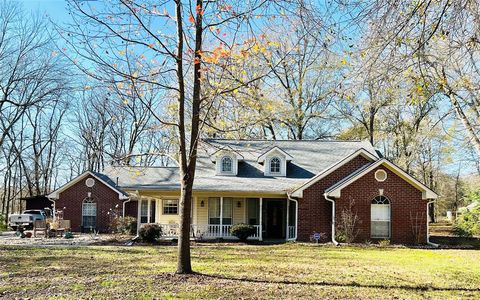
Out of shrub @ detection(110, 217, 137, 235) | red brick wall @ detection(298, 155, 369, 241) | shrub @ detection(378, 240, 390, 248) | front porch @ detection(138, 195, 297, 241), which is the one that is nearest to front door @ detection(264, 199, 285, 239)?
front porch @ detection(138, 195, 297, 241)

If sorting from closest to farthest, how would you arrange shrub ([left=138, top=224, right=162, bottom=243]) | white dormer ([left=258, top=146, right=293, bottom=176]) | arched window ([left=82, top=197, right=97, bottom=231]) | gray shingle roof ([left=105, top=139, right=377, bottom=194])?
1. shrub ([left=138, top=224, right=162, bottom=243])
2. gray shingle roof ([left=105, top=139, right=377, bottom=194])
3. white dormer ([left=258, top=146, right=293, bottom=176])
4. arched window ([left=82, top=197, right=97, bottom=231])

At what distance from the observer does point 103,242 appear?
19531mm

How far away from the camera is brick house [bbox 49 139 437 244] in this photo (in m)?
19.9

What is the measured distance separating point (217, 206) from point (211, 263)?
1115 centimetres

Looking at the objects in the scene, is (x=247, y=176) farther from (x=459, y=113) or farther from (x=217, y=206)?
(x=459, y=113)

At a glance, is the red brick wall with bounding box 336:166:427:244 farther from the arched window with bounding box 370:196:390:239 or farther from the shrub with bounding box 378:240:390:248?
the shrub with bounding box 378:240:390:248

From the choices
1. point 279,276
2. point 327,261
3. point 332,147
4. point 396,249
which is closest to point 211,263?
point 279,276

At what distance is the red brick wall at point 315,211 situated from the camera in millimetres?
20422

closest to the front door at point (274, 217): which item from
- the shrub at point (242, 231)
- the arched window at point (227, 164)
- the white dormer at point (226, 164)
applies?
the white dormer at point (226, 164)

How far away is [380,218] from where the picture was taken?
2000 cm

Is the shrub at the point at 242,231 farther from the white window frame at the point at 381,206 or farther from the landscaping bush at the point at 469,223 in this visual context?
the landscaping bush at the point at 469,223

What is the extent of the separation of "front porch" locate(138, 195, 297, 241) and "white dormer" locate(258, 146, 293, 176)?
4.62 feet

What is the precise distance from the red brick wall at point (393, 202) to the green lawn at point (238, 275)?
480cm

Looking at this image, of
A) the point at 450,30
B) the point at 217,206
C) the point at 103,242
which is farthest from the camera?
the point at 217,206
